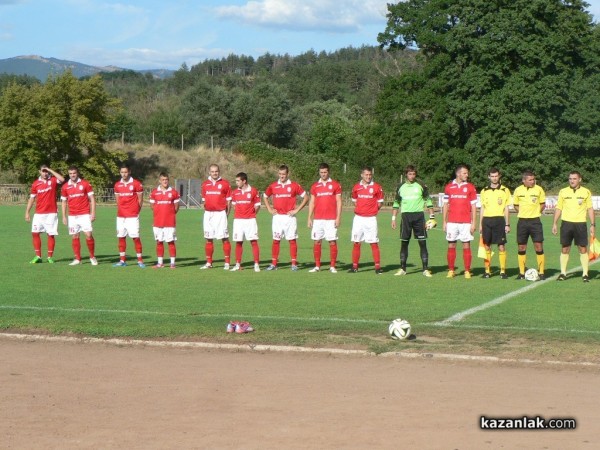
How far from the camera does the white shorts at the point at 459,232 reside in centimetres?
1818

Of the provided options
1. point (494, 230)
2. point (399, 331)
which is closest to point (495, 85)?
point (494, 230)

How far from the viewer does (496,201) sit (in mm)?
18109

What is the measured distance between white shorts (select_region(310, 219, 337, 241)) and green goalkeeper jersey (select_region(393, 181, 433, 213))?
1475mm

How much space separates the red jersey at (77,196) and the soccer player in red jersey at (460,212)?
7541 mm

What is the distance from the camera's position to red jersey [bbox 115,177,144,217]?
64.8 feet

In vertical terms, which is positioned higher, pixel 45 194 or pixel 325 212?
pixel 45 194

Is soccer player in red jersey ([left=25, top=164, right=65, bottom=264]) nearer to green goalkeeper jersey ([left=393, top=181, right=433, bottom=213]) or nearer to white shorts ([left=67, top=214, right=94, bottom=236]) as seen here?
white shorts ([left=67, top=214, right=94, bottom=236])

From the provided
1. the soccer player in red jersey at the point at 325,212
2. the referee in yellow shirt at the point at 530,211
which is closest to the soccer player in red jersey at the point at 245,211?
the soccer player in red jersey at the point at 325,212

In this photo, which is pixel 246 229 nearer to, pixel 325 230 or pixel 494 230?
pixel 325 230

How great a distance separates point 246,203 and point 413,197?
11.2 feet

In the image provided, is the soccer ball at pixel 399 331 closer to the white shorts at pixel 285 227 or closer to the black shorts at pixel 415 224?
the black shorts at pixel 415 224

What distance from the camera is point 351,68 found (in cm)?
14912

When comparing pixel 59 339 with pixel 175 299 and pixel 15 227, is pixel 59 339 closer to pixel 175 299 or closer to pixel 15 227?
pixel 175 299

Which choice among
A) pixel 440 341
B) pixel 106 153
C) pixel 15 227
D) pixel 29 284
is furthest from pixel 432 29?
pixel 440 341
